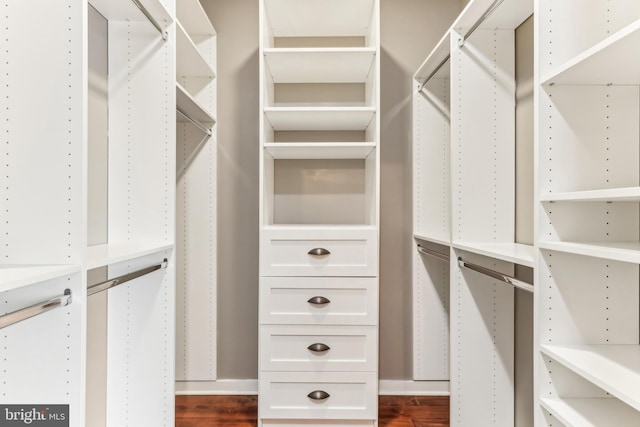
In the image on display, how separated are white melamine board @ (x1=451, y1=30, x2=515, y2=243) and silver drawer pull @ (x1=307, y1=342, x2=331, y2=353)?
82 cm

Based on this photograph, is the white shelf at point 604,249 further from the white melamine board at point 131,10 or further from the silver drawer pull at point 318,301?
the white melamine board at point 131,10

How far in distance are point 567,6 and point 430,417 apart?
6.61 ft

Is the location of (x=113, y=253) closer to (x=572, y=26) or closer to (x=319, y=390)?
(x=319, y=390)

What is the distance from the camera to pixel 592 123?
1109mm

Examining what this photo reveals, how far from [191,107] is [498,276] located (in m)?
1.66

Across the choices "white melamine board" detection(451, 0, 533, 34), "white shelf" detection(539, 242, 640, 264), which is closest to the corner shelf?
"white melamine board" detection(451, 0, 533, 34)

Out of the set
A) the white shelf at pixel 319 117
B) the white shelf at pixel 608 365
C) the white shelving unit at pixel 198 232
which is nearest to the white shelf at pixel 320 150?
the white shelf at pixel 319 117

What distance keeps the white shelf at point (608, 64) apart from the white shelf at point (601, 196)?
0.31 meters

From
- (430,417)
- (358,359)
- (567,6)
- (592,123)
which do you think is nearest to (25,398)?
(358,359)

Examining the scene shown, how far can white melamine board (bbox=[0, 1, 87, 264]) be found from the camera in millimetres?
1017

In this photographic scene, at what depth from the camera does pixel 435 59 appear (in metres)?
2.10

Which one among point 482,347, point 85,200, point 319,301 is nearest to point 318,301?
point 319,301

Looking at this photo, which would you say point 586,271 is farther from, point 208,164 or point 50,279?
point 208,164

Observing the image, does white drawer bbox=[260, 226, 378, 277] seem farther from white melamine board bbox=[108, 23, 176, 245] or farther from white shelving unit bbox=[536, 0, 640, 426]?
white shelving unit bbox=[536, 0, 640, 426]
